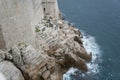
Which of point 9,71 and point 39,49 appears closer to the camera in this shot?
point 9,71

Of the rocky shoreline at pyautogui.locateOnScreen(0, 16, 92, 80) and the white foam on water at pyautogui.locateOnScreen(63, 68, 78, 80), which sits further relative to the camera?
the white foam on water at pyautogui.locateOnScreen(63, 68, 78, 80)

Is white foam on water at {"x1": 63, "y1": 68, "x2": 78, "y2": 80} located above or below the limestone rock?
below

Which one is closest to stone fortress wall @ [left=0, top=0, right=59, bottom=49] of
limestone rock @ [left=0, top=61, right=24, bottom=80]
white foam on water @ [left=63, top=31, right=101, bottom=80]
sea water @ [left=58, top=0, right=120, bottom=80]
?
limestone rock @ [left=0, top=61, right=24, bottom=80]

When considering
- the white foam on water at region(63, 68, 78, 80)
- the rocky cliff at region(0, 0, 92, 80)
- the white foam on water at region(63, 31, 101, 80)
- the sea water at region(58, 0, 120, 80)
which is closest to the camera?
the rocky cliff at region(0, 0, 92, 80)

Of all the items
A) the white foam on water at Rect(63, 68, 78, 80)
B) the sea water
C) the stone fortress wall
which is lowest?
the white foam on water at Rect(63, 68, 78, 80)

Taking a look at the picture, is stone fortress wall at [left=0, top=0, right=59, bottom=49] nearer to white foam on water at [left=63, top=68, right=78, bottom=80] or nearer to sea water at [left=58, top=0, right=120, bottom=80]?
white foam on water at [left=63, top=68, right=78, bottom=80]

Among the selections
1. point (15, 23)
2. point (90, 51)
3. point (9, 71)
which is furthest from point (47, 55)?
point (90, 51)

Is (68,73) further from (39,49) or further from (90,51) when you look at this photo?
(90,51)
